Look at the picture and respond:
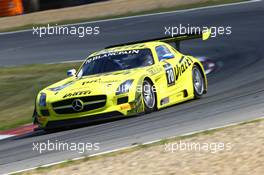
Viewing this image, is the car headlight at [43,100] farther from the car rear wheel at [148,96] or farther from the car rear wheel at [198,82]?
the car rear wheel at [198,82]

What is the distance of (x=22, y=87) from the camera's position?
17.7m

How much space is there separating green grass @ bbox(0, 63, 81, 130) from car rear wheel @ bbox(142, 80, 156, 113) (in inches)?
107

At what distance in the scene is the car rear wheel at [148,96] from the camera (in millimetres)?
11625

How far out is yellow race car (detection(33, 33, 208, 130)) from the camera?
1135cm

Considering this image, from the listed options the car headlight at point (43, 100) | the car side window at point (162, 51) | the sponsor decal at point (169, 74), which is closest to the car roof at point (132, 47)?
the car side window at point (162, 51)

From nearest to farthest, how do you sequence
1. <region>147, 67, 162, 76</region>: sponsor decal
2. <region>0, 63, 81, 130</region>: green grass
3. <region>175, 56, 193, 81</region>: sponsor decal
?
<region>147, 67, 162, 76</region>: sponsor decal
<region>175, 56, 193, 81</region>: sponsor decal
<region>0, 63, 81, 130</region>: green grass

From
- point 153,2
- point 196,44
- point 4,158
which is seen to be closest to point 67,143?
point 4,158

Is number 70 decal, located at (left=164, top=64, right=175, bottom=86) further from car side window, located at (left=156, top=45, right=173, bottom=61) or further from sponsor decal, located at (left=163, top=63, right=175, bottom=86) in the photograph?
car side window, located at (left=156, top=45, right=173, bottom=61)

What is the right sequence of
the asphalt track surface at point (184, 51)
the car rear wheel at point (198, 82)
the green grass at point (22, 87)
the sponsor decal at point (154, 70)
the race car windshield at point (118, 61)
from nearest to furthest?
1. the asphalt track surface at point (184, 51)
2. the sponsor decal at point (154, 70)
3. the race car windshield at point (118, 61)
4. the car rear wheel at point (198, 82)
5. the green grass at point (22, 87)

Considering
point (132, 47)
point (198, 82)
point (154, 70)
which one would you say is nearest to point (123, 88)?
point (154, 70)

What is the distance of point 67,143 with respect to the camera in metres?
9.98

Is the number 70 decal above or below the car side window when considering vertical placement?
below

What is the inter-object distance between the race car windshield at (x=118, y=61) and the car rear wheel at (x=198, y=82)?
3.64 feet

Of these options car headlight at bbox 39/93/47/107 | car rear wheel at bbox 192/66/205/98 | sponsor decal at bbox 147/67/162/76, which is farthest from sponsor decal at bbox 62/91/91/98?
car rear wheel at bbox 192/66/205/98
